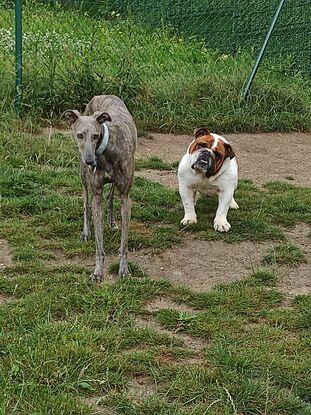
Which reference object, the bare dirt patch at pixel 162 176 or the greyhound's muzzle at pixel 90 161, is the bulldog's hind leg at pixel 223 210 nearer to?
the bare dirt patch at pixel 162 176

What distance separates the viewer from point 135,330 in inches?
169

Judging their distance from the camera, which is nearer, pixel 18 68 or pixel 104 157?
pixel 104 157

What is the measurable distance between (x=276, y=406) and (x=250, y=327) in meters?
0.87

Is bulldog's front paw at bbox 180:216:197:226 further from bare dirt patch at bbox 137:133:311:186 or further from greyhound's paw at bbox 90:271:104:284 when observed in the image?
bare dirt patch at bbox 137:133:311:186

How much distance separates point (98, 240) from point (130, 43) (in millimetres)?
5163

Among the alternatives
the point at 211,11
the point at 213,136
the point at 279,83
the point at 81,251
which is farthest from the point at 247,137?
the point at 81,251

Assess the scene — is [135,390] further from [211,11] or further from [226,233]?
[211,11]

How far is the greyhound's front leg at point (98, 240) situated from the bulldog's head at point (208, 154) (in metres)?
1.05

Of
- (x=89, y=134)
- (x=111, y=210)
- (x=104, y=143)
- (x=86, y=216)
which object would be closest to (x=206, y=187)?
(x=111, y=210)

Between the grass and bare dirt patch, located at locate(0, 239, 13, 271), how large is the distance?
3091 millimetres

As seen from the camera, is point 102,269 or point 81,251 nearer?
point 102,269

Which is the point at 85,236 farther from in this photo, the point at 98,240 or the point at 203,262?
the point at 203,262

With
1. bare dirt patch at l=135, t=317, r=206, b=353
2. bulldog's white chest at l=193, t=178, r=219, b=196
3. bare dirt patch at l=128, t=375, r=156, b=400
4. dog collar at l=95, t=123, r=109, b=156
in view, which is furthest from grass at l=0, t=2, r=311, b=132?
bare dirt patch at l=128, t=375, r=156, b=400

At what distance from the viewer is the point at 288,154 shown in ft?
29.1
